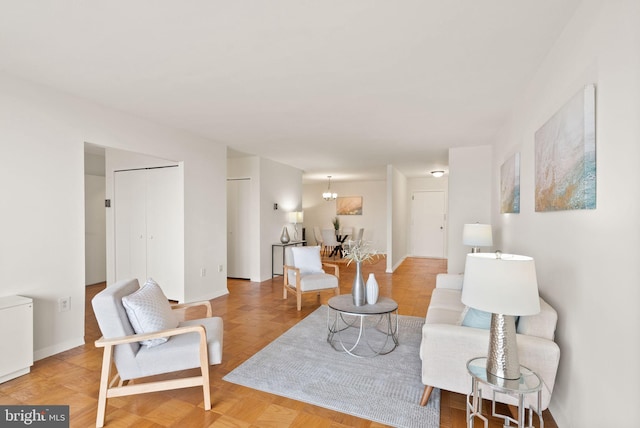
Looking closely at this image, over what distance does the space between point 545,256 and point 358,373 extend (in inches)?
63.4

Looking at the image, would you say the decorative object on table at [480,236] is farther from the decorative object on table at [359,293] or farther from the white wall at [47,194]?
the white wall at [47,194]

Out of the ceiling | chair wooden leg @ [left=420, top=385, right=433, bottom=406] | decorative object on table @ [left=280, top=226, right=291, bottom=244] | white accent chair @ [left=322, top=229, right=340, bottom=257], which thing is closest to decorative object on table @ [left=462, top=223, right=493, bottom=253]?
the ceiling

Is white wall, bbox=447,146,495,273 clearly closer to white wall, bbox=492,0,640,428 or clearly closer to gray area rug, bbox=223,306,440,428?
gray area rug, bbox=223,306,440,428

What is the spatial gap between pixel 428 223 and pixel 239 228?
5.61 metres

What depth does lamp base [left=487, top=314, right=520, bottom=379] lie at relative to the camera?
5.19 feet

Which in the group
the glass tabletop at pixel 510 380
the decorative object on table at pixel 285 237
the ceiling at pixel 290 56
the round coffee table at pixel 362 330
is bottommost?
the round coffee table at pixel 362 330

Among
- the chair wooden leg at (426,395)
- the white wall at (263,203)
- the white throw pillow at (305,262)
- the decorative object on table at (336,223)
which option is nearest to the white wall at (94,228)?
the white wall at (263,203)

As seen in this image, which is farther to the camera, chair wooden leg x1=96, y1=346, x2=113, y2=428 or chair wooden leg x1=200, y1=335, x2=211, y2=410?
chair wooden leg x1=200, y1=335, x2=211, y2=410

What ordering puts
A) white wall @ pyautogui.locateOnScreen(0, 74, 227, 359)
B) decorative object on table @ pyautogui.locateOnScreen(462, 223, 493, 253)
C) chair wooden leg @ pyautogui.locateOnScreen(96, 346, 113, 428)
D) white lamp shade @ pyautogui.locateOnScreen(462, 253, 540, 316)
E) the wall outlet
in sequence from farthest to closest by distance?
decorative object on table @ pyautogui.locateOnScreen(462, 223, 493, 253)
the wall outlet
white wall @ pyautogui.locateOnScreen(0, 74, 227, 359)
chair wooden leg @ pyautogui.locateOnScreen(96, 346, 113, 428)
white lamp shade @ pyautogui.locateOnScreen(462, 253, 540, 316)

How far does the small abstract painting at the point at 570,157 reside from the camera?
1.54m

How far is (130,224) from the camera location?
474cm

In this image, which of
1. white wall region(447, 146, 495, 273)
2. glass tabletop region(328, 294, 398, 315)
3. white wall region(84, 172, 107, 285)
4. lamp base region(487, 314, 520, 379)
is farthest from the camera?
white wall region(84, 172, 107, 285)

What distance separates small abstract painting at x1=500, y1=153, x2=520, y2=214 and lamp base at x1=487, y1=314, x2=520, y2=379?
175 centimetres

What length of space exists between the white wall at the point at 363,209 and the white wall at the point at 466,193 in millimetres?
4679
